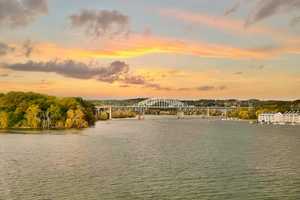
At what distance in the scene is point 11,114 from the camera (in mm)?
65438


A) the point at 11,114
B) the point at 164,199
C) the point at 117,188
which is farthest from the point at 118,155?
the point at 11,114

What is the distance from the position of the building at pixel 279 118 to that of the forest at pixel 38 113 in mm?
46420

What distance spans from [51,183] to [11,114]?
152 ft

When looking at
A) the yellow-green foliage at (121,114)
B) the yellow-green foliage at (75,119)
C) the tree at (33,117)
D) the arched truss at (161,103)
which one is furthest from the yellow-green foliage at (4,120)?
the arched truss at (161,103)

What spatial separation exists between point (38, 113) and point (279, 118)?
56.9m

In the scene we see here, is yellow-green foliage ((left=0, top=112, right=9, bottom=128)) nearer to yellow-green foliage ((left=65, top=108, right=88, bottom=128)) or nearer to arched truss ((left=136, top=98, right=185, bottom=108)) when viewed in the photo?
yellow-green foliage ((left=65, top=108, right=88, bottom=128))

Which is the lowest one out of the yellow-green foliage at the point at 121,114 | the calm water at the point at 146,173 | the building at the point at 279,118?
the calm water at the point at 146,173

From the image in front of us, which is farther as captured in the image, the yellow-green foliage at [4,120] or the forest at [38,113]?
the forest at [38,113]

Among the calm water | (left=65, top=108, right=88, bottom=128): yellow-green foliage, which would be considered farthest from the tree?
the calm water

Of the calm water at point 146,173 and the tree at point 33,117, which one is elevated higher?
the tree at point 33,117

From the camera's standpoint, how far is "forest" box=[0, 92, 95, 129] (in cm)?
6469

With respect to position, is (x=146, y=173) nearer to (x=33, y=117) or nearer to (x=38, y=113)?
(x=33, y=117)

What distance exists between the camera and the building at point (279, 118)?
101m

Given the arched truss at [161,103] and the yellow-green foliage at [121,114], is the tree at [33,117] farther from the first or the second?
the arched truss at [161,103]
